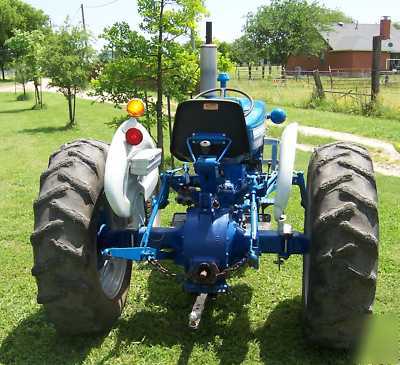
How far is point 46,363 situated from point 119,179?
129cm

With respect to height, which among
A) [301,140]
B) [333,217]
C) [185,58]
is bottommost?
[301,140]

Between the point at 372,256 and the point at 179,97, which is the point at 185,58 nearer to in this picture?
the point at 179,97

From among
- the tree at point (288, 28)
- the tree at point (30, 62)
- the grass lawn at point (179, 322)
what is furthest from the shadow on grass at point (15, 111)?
the tree at point (288, 28)

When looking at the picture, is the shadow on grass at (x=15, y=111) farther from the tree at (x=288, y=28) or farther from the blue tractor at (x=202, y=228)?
the tree at (x=288, y=28)

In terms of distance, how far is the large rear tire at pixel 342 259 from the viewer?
10.9 feet

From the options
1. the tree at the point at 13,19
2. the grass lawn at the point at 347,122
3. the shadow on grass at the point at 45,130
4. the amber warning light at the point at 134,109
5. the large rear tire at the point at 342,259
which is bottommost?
the shadow on grass at the point at 45,130

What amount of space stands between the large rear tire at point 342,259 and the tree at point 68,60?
51.9 feet

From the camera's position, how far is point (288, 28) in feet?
201

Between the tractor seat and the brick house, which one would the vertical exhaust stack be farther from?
the brick house

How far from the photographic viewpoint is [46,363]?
364cm

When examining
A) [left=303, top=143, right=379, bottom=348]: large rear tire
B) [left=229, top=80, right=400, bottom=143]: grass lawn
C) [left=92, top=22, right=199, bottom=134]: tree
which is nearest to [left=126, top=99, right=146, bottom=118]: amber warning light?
[left=303, top=143, right=379, bottom=348]: large rear tire

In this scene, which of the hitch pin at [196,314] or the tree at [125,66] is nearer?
the hitch pin at [196,314]

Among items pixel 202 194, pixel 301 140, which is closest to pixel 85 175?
pixel 202 194

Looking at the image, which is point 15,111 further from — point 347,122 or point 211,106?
point 211,106
